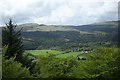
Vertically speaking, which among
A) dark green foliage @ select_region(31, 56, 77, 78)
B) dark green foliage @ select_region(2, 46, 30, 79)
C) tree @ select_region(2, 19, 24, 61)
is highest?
tree @ select_region(2, 19, 24, 61)

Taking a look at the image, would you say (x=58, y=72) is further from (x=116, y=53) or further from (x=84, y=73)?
(x=116, y=53)

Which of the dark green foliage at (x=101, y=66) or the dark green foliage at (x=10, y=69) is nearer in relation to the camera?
the dark green foliage at (x=10, y=69)

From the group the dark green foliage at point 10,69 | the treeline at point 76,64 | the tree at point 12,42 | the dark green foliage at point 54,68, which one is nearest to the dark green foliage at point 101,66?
the treeline at point 76,64

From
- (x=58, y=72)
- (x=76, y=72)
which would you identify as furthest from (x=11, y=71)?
(x=76, y=72)

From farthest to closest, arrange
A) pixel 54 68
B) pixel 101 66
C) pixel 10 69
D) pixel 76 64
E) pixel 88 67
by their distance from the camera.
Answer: pixel 76 64
pixel 88 67
pixel 54 68
pixel 101 66
pixel 10 69

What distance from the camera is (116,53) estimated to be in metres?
43.1

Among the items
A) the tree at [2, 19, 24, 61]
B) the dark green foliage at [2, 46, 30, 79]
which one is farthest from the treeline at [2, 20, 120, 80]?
the dark green foliage at [2, 46, 30, 79]

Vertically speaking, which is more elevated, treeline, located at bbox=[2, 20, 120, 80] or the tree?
the tree

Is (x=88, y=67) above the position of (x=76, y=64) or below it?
below

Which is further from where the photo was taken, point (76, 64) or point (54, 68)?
point (76, 64)

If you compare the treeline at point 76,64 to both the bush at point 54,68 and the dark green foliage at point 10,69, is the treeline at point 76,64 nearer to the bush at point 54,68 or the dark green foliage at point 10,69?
the bush at point 54,68

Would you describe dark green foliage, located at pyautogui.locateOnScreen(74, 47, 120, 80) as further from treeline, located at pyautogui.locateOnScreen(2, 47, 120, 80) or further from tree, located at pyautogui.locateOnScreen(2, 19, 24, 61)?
tree, located at pyautogui.locateOnScreen(2, 19, 24, 61)

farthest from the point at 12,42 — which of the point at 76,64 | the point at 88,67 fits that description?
the point at 88,67

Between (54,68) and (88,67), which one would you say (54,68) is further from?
(88,67)
